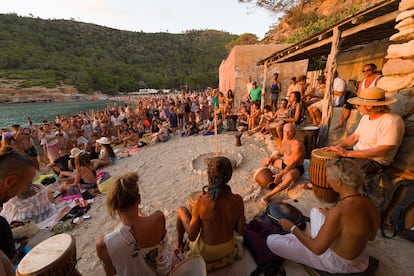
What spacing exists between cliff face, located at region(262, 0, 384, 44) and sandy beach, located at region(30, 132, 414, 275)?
46.3ft

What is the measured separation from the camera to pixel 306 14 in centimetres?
1686

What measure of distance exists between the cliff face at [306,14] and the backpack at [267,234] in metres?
16.3

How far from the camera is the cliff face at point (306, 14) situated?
13.9m

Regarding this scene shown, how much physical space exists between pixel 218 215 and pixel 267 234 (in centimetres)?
100

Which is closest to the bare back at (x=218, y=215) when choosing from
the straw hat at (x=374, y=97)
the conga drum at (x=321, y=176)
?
the conga drum at (x=321, y=176)

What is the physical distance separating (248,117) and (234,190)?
5349mm

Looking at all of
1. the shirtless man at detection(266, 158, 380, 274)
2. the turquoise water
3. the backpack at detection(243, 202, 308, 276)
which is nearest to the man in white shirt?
the backpack at detection(243, 202, 308, 276)

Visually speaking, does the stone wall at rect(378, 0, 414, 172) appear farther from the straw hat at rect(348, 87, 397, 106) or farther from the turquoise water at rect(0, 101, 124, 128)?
the turquoise water at rect(0, 101, 124, 128)

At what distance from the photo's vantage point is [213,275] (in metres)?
2.19

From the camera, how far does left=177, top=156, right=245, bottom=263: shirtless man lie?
6.26 ft

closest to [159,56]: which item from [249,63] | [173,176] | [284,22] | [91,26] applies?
[91,26]

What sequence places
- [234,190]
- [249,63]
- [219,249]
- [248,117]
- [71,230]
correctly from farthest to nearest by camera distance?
1. [249,63]
2. [248,117]
3. [234,190]
4. [71,230]
5. [219,249]

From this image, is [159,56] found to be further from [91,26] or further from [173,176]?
[173,176]

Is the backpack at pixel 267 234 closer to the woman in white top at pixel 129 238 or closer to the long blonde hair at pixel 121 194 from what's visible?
the woman in white top at pixel 129 238
